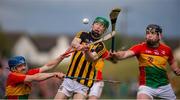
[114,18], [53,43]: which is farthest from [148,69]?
[53,43]

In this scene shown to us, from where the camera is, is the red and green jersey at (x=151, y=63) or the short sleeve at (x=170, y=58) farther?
the short sleeve at (x=170, y=58)

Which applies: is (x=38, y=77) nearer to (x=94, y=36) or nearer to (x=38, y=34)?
(x=94, y=36)

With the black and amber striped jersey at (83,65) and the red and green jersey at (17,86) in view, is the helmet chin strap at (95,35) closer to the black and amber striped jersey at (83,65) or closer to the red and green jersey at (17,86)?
the black and amber striped jersey at (83,65)

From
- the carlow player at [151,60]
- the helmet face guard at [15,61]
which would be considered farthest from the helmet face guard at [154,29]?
the helmet face guard at [15,61]

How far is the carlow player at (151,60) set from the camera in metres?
13.9

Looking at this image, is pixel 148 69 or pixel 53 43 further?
pixel 53 43

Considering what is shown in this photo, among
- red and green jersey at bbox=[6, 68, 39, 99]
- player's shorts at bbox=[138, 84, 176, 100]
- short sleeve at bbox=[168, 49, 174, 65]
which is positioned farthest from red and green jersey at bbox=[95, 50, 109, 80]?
red and green jersey at bbox=[6, 68, 39, 99]

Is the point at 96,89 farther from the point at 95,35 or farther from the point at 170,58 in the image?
the point at 170,58

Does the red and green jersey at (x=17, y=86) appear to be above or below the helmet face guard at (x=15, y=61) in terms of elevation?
below

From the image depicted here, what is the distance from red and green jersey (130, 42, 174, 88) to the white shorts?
1129 mm

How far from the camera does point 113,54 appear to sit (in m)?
13.8

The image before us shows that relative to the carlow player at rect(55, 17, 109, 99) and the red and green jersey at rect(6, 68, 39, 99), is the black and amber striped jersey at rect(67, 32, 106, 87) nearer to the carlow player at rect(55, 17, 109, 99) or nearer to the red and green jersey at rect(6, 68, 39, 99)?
the carlow player at rect(55, 17, 109, 99)

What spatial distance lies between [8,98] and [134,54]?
2.62 m

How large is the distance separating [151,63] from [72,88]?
5.23 ft
